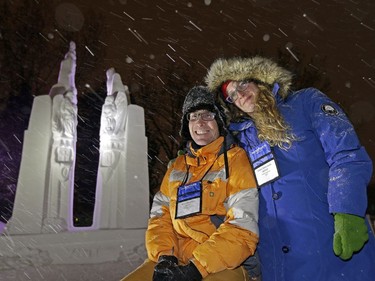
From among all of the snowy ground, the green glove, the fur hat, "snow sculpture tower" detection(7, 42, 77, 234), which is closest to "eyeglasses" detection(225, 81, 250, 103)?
the fur hat

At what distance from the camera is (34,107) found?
898 centimetres

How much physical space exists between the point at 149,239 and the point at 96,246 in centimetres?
543

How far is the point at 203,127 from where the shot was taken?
2887mm

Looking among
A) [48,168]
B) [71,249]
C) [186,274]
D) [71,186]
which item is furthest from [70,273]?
[186,274]

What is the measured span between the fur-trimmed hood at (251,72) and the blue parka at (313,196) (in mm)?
179

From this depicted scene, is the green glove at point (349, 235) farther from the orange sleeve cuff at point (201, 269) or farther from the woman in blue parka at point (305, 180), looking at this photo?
the orange sleeve cuff at point (201, 269)

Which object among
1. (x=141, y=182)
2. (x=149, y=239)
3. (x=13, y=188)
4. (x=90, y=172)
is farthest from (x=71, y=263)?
(x=90, y=172)

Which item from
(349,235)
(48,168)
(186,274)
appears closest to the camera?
(349,235)

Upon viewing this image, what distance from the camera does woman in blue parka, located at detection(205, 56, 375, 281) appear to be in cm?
204

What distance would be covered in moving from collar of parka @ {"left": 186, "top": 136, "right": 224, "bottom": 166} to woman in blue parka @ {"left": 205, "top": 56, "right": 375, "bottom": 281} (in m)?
0.19

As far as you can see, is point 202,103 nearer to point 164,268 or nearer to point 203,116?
point 203,116

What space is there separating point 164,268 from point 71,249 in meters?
5.81

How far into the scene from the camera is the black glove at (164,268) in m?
2.21

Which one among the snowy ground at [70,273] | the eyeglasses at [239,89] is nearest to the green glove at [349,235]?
the eyeglasses at [239,89]
